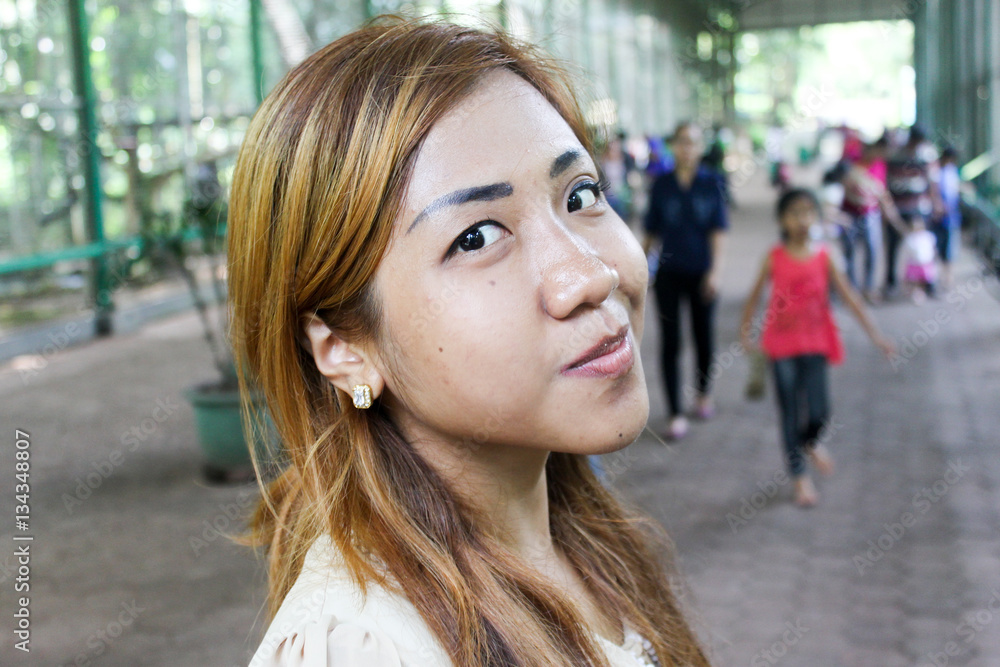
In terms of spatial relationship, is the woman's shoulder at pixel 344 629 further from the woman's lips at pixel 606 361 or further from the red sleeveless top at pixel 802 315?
the red sleeveless top at pixel 802 315

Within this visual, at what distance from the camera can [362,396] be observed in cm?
115

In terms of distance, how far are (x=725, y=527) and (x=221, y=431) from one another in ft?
8.77

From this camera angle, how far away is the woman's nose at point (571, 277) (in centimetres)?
103

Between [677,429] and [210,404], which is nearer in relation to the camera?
[210,404]

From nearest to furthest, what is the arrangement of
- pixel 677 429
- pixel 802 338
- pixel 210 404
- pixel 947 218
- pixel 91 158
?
Answer: pixel 802 338 < pixel 210 404 < pixel 677 429 < pixel 91 158 < pixel 947 218

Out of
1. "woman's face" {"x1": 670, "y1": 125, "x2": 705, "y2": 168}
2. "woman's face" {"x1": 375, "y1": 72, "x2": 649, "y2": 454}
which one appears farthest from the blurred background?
"woman's face" {"x1": 670, "y1": 125, "x2": 705, "y2": 168}

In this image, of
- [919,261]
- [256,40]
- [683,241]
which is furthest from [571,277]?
[256,40]

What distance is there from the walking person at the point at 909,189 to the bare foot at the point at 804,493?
19.6 feet

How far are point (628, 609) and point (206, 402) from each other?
13.4 feet

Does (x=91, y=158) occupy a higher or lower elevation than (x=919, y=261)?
higher

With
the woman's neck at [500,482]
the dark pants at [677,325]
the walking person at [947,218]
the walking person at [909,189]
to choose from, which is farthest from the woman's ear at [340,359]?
the walking person at [947,218]

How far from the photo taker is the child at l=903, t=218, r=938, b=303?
9964 millimetres

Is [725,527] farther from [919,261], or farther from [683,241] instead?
[919,261]

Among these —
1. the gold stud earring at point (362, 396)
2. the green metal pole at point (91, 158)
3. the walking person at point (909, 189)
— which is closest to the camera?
the gold stud earring at point (362, 396)
